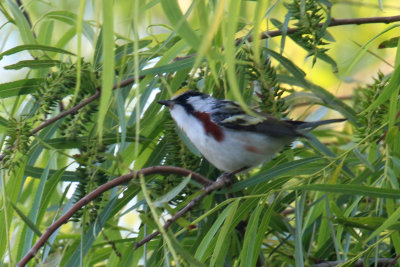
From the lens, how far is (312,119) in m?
2.95

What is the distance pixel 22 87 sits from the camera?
101 inches

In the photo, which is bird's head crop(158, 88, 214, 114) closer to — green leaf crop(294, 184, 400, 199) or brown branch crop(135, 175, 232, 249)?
brown branch crop(135, 175, 232, 249)

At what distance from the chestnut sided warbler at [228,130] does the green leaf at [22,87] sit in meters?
0.51

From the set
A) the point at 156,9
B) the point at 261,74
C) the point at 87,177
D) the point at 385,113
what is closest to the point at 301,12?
the point at 261,74

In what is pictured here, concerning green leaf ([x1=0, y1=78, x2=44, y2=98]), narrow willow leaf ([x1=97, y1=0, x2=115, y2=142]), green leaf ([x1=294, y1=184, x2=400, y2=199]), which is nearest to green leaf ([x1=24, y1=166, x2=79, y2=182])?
green leaf ([x1=0, y1=78, x2=44, y2=98])

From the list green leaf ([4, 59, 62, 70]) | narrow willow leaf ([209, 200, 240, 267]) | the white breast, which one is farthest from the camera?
the white breast

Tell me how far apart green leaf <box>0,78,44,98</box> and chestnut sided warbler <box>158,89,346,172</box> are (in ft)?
1.67

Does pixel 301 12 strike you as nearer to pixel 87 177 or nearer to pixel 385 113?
pixel 385 113

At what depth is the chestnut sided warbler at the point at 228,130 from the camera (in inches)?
104

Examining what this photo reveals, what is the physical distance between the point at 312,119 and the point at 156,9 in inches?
80.8

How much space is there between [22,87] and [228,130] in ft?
3.08

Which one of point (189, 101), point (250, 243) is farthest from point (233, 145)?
point (250, 243)

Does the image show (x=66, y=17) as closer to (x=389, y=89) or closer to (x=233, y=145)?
(x=233, y=145)

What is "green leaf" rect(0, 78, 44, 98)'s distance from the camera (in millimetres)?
2520
